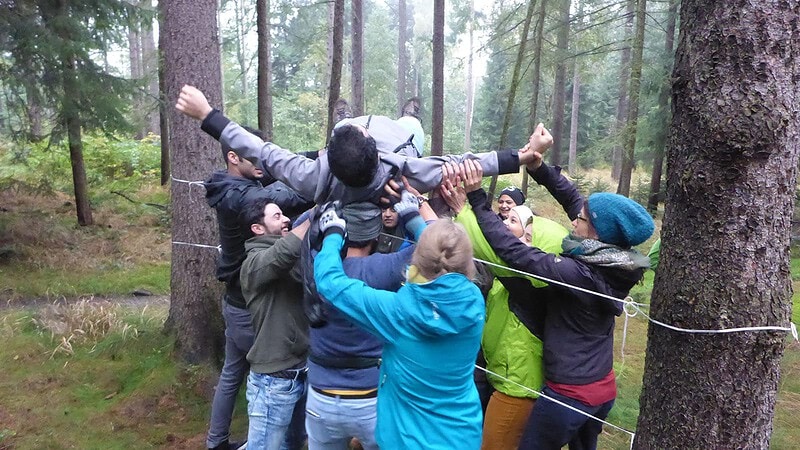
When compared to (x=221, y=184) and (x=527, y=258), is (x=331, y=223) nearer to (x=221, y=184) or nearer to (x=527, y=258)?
(x=527, y=258)

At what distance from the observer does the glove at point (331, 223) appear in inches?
99.1

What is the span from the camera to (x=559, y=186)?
376 centimetres

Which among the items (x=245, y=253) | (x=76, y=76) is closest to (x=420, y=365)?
(x=245, y=253)

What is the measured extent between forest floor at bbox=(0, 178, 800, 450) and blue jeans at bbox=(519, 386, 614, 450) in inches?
Answer: 56.1

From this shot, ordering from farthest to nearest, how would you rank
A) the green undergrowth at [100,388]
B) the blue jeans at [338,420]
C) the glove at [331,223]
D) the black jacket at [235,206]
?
the green undergrowth at [100,388] → the black jacket at [235,206] → the blue jeans at [338,420] → the glove at [331,223]

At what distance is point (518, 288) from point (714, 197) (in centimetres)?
118

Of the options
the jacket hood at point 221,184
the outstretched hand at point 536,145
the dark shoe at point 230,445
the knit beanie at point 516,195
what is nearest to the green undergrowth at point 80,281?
the dark shoe at point 230,445

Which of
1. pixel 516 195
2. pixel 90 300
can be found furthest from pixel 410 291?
pixel 90 300

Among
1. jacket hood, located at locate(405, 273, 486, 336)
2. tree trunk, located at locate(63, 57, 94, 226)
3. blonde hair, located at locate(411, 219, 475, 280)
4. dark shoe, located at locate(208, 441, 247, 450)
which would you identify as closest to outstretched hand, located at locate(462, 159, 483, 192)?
blonde hair, located at locate(411, 219, 475, 280)

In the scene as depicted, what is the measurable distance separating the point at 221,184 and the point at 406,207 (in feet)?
4.73

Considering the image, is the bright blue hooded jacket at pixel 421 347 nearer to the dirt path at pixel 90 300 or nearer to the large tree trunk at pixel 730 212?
the large tree trunk at pixel 730 212

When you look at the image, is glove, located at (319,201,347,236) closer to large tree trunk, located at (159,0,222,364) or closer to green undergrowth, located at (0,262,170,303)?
large tree trunk, located at (159,0,222,364)

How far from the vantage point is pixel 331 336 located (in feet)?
9.02

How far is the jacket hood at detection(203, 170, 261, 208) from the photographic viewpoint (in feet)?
11.6
